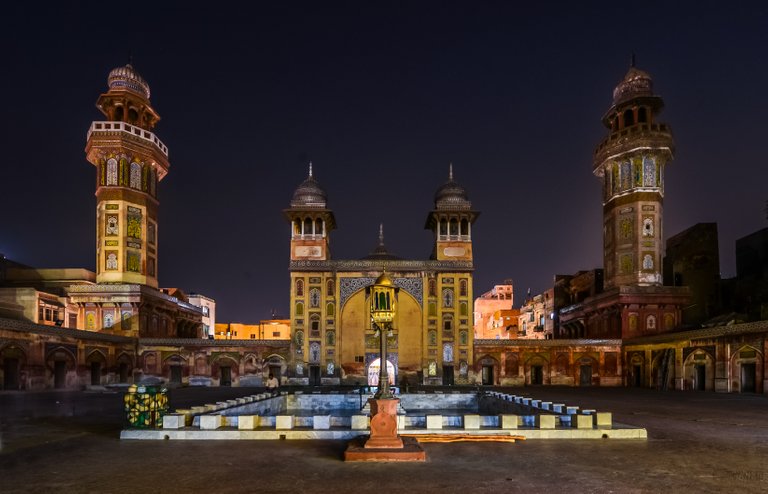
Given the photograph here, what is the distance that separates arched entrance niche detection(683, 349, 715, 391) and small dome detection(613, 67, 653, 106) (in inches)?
790

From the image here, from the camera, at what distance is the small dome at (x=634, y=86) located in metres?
40.6

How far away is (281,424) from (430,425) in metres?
3.38

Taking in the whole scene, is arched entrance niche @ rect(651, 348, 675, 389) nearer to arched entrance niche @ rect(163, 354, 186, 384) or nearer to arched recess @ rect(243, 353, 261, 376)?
arched recess @ rect(243, 353, 261, 376)

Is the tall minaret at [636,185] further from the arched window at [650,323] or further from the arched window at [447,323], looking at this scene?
the arched window at [447,323]

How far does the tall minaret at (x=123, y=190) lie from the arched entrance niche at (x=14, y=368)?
1086 centimetres

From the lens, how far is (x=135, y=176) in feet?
125

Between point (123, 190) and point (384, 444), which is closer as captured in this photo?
point (384, 444)

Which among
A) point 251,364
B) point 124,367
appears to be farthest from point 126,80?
point 251,364

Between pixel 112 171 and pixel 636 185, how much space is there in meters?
36.2

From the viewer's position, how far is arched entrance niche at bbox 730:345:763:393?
25.1 meters

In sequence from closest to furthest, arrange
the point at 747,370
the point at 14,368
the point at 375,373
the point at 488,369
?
1. the point at 14,368
2. the point at 747,370
3. the point at 375,373
4. the point at 488,369

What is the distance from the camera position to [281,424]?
1248cm

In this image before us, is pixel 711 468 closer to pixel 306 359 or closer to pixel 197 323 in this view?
pixel 306 359

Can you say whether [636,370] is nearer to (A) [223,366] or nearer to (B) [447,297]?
(B) [447,297]
